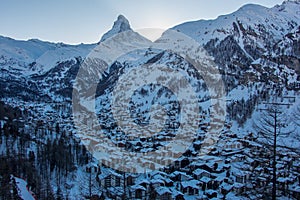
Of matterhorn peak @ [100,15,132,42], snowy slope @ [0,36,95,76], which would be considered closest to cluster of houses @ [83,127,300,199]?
snowy slope @ [0,36,95,76]

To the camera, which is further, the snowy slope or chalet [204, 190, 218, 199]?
the snowy slope

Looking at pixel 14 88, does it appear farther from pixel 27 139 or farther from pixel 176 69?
pixel 27 139

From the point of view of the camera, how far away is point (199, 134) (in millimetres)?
24516

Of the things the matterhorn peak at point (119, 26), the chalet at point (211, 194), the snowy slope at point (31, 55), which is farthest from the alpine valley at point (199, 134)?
the matterhorn peak at point (119, 26)

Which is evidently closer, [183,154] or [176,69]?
[183,154]

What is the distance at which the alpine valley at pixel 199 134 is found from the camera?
11384 millimetres

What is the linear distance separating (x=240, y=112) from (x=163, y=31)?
8707 cm

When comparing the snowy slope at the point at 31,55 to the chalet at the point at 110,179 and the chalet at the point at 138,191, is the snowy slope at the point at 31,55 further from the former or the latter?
the chalet at the point at 138,191

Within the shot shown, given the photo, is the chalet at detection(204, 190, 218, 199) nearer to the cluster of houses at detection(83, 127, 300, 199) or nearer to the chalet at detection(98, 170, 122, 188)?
the cluster of houses at detection(83, 127, 300, 199)

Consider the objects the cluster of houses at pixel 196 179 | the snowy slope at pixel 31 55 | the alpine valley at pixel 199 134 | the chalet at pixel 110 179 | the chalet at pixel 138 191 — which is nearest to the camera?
the alpine valley at pixel 199 134

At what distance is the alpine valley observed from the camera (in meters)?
11.4

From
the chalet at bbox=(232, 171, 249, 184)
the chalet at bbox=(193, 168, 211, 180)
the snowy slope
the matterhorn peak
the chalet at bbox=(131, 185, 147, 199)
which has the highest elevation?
the matterhorn peak

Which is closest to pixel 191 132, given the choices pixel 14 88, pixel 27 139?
pixel 27 139

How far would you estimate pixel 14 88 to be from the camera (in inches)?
2977
